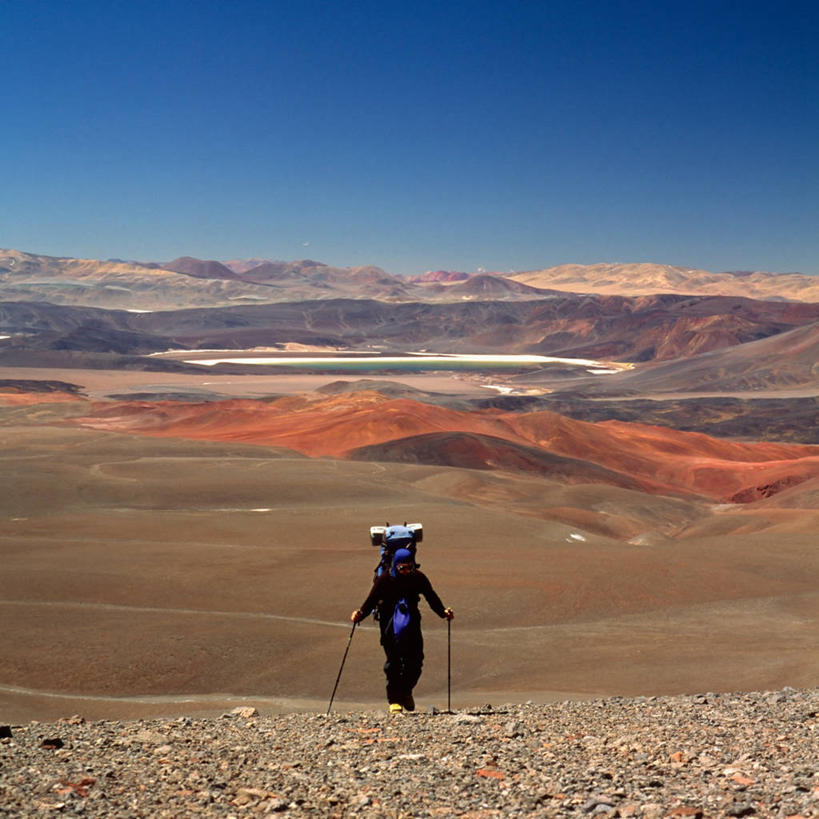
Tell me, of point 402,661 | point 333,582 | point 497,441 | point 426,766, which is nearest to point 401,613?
point 402,661

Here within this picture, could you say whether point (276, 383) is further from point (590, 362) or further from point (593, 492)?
point (593, 492)

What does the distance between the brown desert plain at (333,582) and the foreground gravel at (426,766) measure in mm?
2873

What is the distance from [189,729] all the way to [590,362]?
5180 inches

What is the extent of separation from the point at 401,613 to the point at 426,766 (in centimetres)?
212

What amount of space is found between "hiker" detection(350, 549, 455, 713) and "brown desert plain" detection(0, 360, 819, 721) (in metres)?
1.87

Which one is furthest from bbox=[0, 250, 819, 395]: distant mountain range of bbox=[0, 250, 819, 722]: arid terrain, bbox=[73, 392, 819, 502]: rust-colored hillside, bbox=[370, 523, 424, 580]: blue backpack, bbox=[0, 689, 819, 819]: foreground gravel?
bbox=[0, 689, 819, 819]: foreground gravel

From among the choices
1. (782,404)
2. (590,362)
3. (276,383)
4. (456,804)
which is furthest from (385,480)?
(590,362)

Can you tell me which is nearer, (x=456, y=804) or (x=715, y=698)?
(x=456, y=804)

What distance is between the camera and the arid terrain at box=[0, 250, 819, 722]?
10914 mm

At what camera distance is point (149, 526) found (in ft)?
69.4

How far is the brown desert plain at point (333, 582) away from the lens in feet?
35.1

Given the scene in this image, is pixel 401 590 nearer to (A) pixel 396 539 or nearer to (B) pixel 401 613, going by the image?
(B) pixel 401 613

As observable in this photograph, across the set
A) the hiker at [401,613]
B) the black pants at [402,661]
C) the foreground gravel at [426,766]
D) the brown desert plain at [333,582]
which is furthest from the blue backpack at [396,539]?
the brown desert plain at [333,582]

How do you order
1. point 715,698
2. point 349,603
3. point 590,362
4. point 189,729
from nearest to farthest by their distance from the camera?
point 189,729, point 715,698, point 349,603, point 590,362
